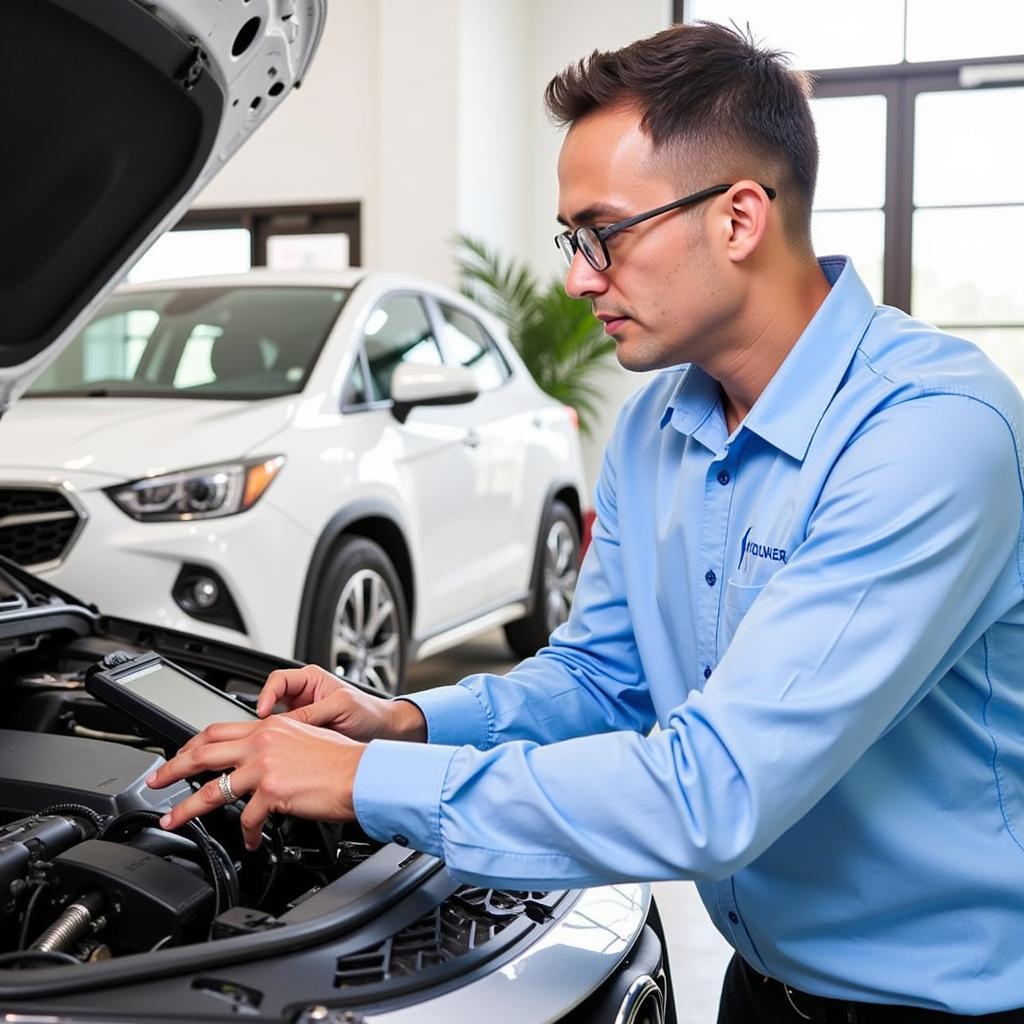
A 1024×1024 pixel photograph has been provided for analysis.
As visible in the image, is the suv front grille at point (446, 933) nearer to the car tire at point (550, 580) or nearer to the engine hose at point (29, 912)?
the engine hose at point (29, 912)

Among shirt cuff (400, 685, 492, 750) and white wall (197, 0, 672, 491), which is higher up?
white wall (197, 0, 672, 491)

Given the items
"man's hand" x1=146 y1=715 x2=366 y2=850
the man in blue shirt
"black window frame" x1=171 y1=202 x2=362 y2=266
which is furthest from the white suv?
"black window frame" x1=171 y1=202 x2=362 y2=266

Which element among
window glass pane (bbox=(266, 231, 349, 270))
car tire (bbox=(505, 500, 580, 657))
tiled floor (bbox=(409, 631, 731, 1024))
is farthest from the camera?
window glass pane (bbox=(266, 231, 349, 270))

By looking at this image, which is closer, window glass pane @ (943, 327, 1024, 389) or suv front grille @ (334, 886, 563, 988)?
suv front grille @ (334, 886, 563, 988)

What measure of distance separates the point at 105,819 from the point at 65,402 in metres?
2.85

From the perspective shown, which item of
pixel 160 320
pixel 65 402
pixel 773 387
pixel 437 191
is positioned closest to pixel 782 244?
pixel 773 387

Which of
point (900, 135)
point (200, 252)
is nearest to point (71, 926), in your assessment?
point (900, 135)

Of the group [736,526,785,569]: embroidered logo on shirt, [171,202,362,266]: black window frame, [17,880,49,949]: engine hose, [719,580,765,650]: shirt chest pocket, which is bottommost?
[17,880,49,949]: engine hose

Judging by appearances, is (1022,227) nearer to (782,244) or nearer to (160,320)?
(160,320)

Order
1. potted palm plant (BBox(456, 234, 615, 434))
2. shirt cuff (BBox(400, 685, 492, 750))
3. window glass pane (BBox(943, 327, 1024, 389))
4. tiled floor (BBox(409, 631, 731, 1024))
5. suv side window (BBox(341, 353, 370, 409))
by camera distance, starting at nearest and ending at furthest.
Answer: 1. shirt cuff (BBox(400, 685, 492, 750))
2. tiled floor (BBox(409, 631, 731, 1024))
3. suv side window (BBox(341, 353, 370, 409))
4. potted palm plant (BBox(456, 234, 615, 434))
5. window glass pane (BBox(943, 327, 1024, 389))

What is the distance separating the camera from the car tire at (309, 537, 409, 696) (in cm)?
388

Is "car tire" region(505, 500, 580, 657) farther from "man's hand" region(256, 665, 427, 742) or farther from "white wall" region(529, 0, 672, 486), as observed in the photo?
"white wall" region(529, 0, 672, 486)

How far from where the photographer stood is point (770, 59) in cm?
147

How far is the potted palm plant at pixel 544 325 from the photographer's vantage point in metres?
8.93
